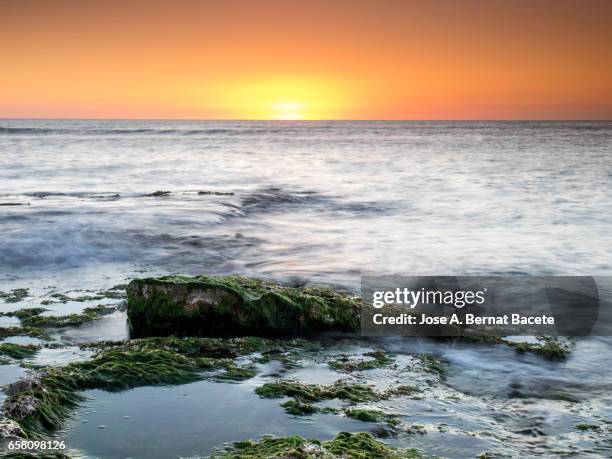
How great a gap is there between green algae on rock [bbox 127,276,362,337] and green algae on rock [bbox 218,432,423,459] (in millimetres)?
2290

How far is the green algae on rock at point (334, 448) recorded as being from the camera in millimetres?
3476

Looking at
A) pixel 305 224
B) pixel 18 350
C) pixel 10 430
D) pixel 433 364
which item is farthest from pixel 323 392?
pixel 305 224

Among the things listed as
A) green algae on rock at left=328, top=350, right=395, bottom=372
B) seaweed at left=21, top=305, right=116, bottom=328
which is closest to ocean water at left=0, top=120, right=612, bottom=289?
seaweed at left=21, top=305, right=116, bottom=328

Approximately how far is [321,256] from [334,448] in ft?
23.2

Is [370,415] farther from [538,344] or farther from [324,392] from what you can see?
[538,344]

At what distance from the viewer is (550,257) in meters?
Result: 10.8

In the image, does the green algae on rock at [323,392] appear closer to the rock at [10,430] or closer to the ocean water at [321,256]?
the ocean water at [321,256]

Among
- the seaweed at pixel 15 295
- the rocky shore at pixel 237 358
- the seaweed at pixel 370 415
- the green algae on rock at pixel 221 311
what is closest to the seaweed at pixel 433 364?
the rocky shore at pixel 237 358

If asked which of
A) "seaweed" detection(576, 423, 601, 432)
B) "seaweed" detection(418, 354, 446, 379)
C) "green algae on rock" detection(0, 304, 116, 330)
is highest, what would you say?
"green algae on rock" detection(0, 304, 116, 330)

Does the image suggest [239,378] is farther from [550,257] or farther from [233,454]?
[550,257]

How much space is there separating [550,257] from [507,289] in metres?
2.66

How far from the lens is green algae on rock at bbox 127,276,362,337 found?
239 inches

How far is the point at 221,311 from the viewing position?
19.9ft

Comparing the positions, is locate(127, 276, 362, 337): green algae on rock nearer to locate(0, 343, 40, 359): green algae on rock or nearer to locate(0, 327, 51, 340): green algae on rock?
locate(0, 327, 51, 340): green algae on rock
